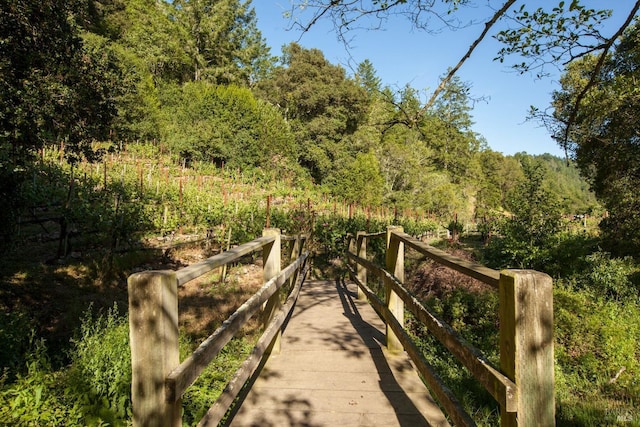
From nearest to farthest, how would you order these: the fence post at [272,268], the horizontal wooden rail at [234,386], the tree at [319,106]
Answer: the horizontal wooden rail at [234,386] → the fence post at [272,268] → the tree at [319,106]

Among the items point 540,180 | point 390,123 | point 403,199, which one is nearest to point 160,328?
point 390,123

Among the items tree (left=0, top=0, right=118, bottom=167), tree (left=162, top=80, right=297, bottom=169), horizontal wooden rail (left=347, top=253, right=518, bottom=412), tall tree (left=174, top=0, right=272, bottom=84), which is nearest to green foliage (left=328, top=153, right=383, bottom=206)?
tree (left=162, top=80, right=297, bottom=169)

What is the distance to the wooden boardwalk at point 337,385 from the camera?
2.39 meters

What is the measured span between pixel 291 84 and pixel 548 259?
1117 inches

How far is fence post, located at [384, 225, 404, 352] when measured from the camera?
3.47 metres

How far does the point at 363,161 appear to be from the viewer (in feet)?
103

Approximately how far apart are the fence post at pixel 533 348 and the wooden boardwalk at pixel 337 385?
43.2 inches

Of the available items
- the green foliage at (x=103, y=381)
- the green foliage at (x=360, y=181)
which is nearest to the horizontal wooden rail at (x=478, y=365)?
the green foliage at (x=103, y=381)

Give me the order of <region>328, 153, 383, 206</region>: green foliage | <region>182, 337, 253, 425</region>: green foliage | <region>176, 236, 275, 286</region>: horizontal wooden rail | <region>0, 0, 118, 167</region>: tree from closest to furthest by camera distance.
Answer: <region>176, 236, 275, 286</region>: horizontal wooden rail → <region>182, 337, 253, 425</region>: green foliage → <region>0, 0, 118, 167</region>: tree → <region>328, 153, 383, 206</region>: green foliage

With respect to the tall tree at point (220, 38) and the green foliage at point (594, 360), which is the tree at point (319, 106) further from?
the green foliage at point (594, 360)

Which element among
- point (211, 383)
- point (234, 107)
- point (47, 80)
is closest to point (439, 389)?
point (211, 383)

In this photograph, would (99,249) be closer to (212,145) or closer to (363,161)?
(212,145)

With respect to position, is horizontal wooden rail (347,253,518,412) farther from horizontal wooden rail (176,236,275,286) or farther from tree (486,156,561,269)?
tree (486,156,561,269)

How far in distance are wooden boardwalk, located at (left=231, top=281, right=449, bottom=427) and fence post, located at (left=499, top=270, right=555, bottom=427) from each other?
1.10 metres
